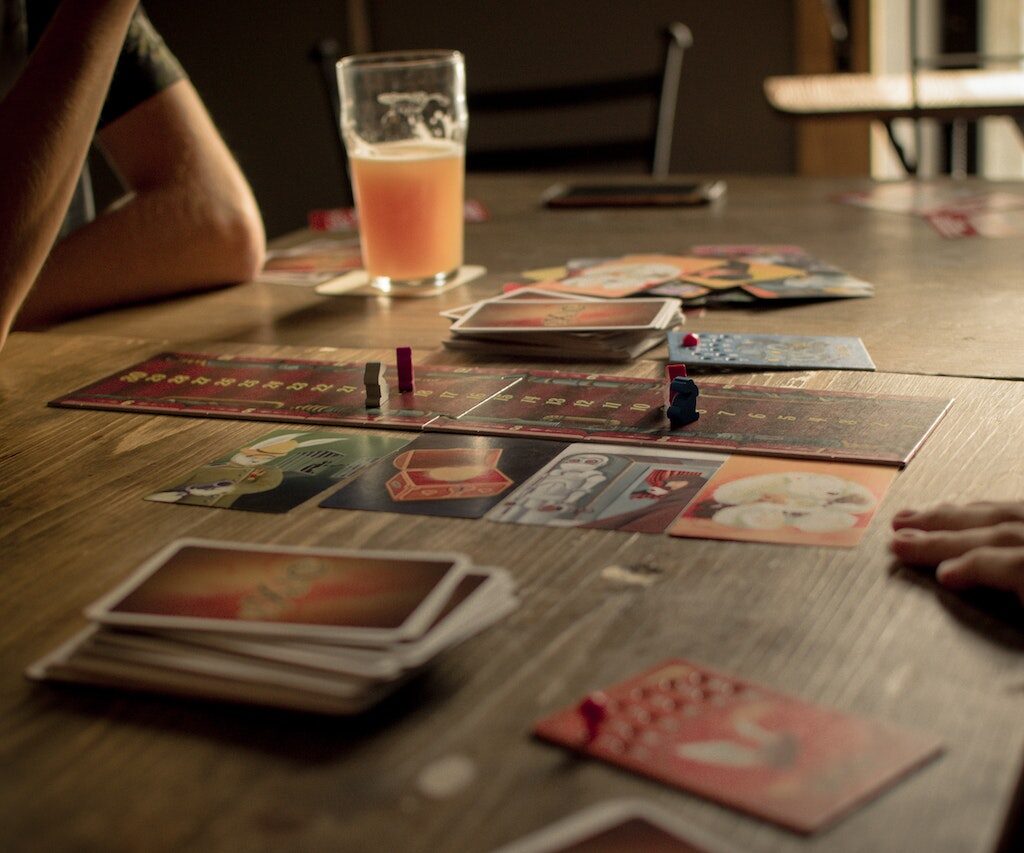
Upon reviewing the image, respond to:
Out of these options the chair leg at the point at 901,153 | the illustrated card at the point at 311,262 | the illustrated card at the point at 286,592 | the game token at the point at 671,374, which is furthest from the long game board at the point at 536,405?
the chair leg at the point at 901,153

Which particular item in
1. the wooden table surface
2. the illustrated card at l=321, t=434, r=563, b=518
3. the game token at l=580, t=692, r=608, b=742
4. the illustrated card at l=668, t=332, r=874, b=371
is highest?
the wooden table surface

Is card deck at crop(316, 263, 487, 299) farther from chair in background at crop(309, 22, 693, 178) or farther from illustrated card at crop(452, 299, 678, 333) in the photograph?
chair in background at crop(309, 22, 693, 178)

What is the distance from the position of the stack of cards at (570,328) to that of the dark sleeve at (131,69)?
67 cm

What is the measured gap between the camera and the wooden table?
499 millimetres

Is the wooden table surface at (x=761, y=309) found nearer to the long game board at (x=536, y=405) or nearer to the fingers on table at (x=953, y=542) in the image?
the long game board at (x=536, y=405)

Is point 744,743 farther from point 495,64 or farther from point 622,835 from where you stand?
point 495,64

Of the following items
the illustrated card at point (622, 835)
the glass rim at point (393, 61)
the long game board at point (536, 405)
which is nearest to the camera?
the illustrated card at point (622, 835)

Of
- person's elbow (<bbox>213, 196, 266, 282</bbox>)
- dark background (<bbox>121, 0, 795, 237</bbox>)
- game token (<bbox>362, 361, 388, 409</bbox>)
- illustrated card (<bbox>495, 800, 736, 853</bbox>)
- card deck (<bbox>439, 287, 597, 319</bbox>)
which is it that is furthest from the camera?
dark background (<bbox>121, 0, 795, 237</bbox>)

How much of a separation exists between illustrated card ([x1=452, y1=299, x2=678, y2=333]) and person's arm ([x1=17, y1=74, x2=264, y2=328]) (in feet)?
1.47

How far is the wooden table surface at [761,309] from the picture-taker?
1.17 meters

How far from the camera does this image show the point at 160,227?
5.10 feet

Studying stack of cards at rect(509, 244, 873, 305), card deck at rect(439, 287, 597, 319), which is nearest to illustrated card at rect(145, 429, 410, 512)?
card deck at rect(439, 287, 597, 319)

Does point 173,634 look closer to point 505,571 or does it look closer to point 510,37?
point 505,571

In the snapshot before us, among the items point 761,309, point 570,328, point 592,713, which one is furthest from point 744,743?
point 761,309
